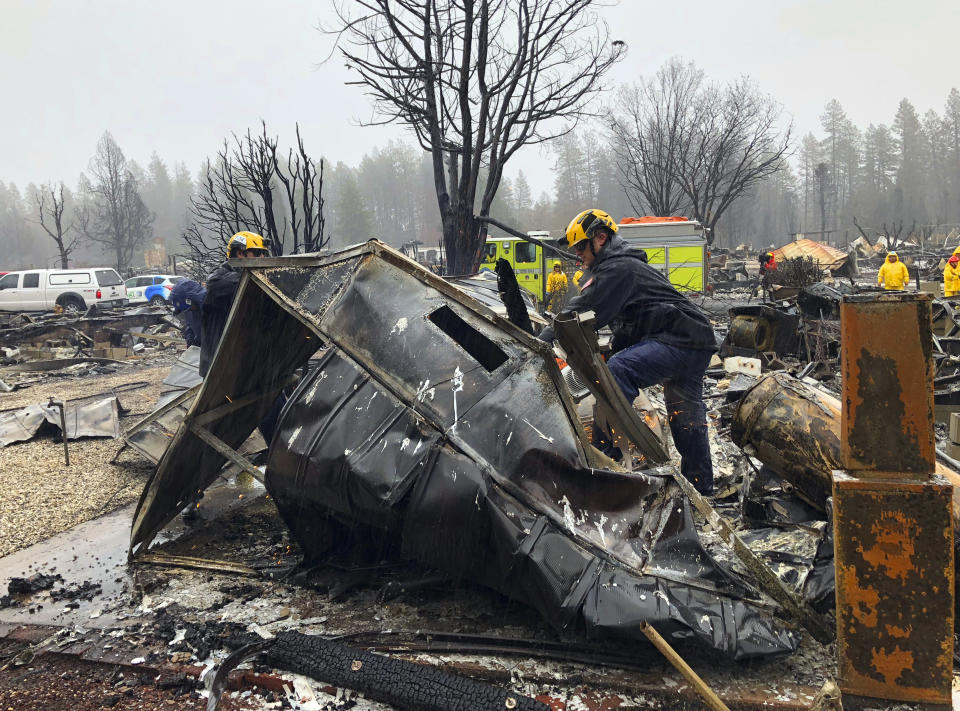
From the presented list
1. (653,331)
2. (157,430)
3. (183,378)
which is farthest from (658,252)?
(157,430)

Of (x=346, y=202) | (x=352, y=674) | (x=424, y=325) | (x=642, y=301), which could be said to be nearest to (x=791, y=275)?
(x=642, y=301)

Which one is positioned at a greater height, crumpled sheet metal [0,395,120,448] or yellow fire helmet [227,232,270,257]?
yellow fire helmet [227,232,270,257]

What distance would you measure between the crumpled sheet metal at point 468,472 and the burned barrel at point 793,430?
1.26 m

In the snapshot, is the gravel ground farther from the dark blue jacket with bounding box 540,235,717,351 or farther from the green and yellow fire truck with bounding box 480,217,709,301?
the green and yellow fire truck with bounding box 480,217,709,301

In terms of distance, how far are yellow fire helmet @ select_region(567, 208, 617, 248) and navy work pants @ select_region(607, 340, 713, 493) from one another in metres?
0.78

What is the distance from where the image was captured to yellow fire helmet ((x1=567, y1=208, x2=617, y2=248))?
4164 mm

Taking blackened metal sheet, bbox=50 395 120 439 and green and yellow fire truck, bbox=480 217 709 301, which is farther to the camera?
green and yellow fire truck, bbox=480 217 709 301

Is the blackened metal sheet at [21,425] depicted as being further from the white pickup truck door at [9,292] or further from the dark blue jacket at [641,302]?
the white pickup truck door at [9,292]

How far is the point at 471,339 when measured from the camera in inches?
134

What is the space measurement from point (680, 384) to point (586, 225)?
119cm

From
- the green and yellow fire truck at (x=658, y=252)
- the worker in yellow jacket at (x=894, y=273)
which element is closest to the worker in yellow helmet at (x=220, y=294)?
the green and yellow fire truck at (x=658, y=252)

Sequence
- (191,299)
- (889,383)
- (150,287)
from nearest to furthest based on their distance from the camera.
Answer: (889,383), (191,299), (150,287)

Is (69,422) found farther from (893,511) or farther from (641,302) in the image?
(893,511)

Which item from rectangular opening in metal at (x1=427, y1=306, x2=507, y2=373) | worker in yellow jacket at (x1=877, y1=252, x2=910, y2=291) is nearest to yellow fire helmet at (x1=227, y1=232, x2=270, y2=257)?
rectangular opening in metal at (x1=427, y1=306, x2=507, y2=373)
